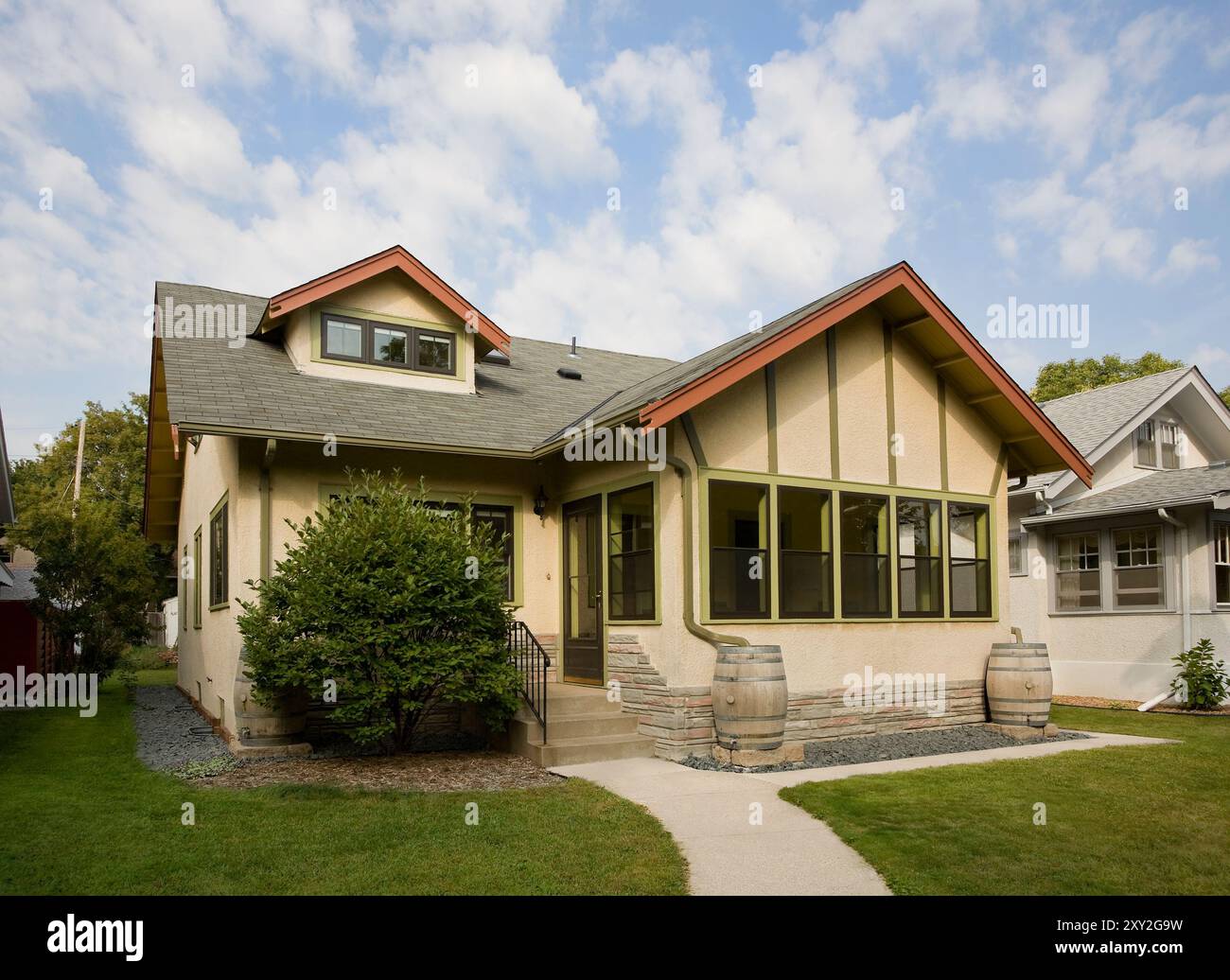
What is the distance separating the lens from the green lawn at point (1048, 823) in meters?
5.26

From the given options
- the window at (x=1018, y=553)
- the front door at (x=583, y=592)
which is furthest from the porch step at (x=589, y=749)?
the window at (x=1018, y=553)

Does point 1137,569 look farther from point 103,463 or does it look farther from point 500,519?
point 103,463

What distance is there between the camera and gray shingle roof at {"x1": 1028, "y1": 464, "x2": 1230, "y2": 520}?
1420 cm

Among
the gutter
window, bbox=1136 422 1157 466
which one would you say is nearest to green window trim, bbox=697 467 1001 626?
the gutter

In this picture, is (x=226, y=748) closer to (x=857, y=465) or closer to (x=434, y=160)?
(x=857, y=465)

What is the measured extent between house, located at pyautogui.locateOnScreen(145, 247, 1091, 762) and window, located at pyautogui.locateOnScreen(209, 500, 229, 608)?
89mm

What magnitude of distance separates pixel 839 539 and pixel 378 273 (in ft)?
22.5

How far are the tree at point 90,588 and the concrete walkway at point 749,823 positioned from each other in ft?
A: 43.0

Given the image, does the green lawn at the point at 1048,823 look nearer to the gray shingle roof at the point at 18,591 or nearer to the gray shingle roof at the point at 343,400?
the gray shingle roof at the point at 343,400

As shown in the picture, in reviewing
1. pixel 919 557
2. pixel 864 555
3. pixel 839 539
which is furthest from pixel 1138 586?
pixel 839 539

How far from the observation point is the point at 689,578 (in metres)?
9.47

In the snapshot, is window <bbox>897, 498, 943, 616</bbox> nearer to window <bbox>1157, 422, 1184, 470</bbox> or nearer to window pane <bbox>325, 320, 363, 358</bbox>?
window pane <bbox>325, 320, 363, 358</bbox>

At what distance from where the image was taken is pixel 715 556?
383 inches
